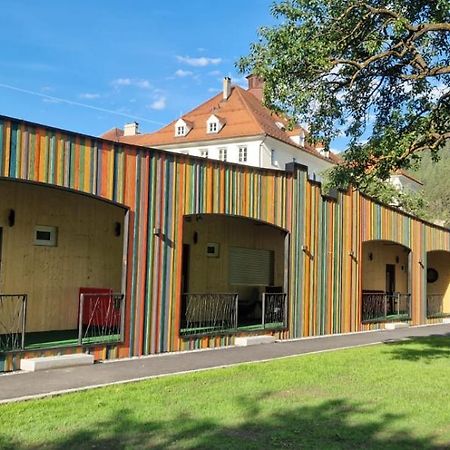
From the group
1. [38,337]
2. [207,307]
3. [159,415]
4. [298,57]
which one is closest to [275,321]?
[207,307]

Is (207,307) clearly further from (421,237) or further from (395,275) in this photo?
(395,275)

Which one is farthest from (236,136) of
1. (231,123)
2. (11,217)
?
(11,217)

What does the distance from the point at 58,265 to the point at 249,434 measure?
723 cm

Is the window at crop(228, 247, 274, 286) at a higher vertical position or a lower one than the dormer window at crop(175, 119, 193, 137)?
lower

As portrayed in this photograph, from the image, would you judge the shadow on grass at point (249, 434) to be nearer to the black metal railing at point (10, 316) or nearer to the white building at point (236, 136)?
the black metal railing at point (10, 316)

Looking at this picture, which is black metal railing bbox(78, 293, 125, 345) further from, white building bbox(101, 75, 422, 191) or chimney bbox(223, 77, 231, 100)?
chimney bbox(223, 77, 231, 100)

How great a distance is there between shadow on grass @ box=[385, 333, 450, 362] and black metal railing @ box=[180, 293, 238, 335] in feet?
11.6

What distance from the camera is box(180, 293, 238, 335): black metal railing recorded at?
13039mm

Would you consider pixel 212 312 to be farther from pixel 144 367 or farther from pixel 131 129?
pixel 131 129

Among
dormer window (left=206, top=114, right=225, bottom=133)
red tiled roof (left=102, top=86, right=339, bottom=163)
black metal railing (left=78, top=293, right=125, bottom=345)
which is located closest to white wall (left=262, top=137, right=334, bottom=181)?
red tiled roof (left=102, top=86, right=339, bottom=163)

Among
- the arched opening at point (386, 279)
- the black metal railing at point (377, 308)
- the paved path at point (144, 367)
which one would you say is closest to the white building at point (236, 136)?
the arched opening at point (386, 279)

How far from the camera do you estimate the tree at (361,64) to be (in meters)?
9.39

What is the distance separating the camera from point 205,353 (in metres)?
11.1

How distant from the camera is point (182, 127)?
44.8 m
